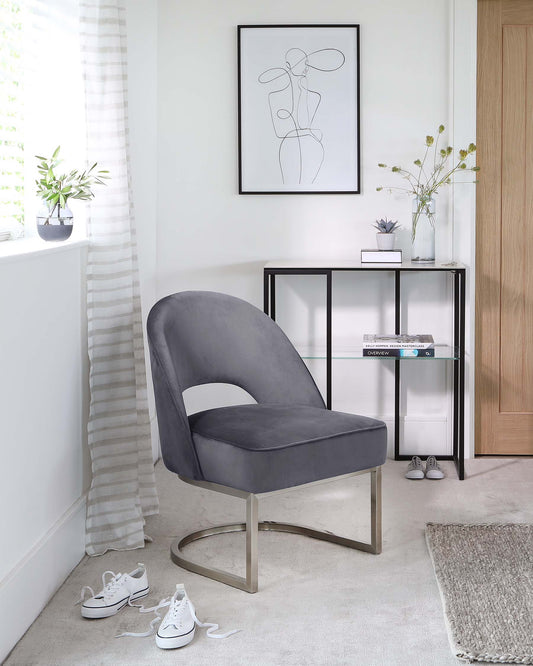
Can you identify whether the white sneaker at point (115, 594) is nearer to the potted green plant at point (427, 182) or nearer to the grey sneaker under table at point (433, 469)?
the grey sneaker under table at point (433, 469)

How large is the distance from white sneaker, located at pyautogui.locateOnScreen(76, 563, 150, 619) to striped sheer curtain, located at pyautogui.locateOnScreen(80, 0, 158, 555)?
32 cm

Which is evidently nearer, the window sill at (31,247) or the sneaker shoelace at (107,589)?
the window sill at (31,247)

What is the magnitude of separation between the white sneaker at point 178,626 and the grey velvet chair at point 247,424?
0.27 metres

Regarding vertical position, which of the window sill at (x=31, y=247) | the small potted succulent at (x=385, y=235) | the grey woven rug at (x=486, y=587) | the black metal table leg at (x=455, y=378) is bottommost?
the grey woven rug at (x=486, y=587)

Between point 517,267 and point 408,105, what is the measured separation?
2.90 ft

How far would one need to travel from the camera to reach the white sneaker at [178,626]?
220 centimetres

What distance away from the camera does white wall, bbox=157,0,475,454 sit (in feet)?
12.8

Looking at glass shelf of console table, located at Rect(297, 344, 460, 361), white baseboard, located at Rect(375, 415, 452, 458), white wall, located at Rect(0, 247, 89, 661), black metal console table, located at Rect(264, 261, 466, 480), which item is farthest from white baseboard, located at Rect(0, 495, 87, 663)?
white baseboard, located at Rect(375, 415, 452, 458)

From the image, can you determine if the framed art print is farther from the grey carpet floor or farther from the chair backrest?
the grey carpet floor

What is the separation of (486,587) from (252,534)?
0.70 meters

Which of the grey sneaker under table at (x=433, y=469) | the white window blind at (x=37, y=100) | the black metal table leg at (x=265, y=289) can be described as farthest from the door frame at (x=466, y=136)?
the white window blind at (x=37, y=100)

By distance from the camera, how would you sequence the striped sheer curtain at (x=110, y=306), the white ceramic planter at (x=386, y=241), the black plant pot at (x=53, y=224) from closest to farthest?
the black plant pot at (x=53, y=224) < the striped sheer curtain at (x=110, y=306) < the white ceramic planter at (x=386, y=241)

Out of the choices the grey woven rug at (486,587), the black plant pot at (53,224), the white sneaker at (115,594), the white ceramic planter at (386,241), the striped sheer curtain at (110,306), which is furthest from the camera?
the white ceramic planter at (386,241)

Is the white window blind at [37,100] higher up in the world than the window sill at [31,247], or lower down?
higher up
